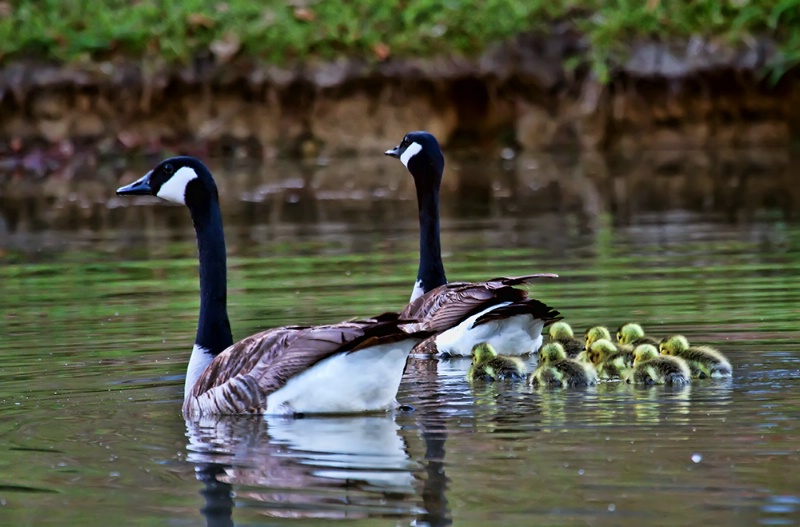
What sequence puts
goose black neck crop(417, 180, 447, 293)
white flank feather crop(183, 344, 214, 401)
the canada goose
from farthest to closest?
goose black neck crop(417, 180, 447, 293)
the canada goose
white flank feather crop(183, 344, 214, 401)

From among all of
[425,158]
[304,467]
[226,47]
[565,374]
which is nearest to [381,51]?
[226,47]

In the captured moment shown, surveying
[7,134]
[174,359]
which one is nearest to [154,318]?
[174,359]

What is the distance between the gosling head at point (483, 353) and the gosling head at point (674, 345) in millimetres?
956

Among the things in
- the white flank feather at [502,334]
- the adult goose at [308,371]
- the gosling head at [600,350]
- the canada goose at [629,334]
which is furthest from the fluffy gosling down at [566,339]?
the adult goose at [308,371]

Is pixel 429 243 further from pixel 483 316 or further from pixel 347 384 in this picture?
pixel 347 384

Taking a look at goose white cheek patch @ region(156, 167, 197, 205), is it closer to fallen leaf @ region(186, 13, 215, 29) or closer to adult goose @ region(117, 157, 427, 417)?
adult goose @ region(117, 157, 427, 417)

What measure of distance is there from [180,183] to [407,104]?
671 inches

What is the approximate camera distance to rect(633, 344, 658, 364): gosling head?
27.2 ft

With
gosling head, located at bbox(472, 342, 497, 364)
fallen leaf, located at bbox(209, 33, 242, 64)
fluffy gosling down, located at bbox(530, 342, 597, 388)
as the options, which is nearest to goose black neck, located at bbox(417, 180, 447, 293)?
gosling head, located at bbox(472, 342, 497, 364)

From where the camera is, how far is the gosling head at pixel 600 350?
8.56 metres

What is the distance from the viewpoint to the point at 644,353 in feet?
27.3

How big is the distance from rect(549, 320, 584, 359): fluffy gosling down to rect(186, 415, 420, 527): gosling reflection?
6.83ft

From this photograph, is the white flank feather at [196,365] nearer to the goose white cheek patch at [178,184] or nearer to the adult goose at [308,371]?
the adult goose at [308,371]

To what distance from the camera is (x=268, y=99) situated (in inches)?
1031
